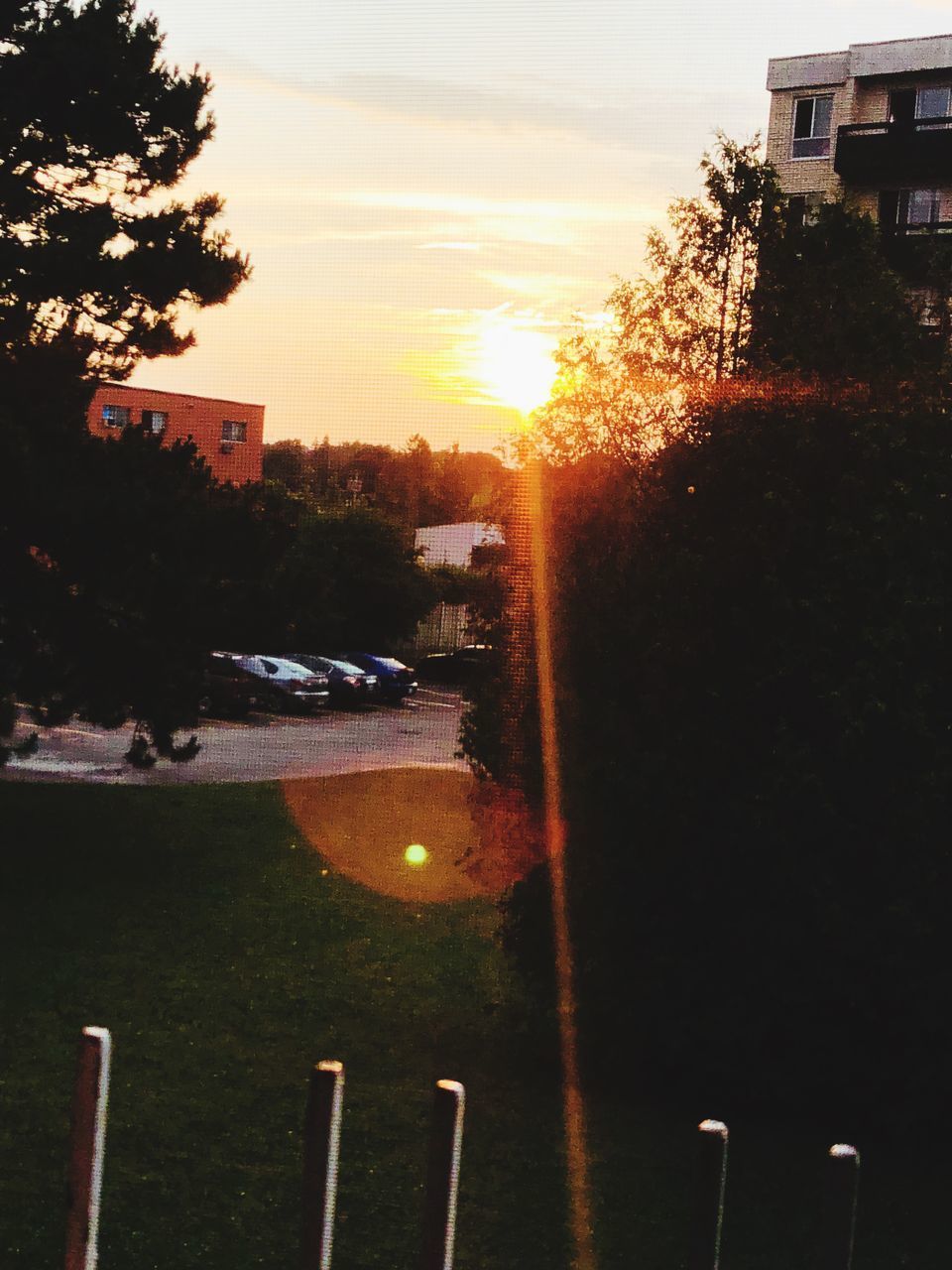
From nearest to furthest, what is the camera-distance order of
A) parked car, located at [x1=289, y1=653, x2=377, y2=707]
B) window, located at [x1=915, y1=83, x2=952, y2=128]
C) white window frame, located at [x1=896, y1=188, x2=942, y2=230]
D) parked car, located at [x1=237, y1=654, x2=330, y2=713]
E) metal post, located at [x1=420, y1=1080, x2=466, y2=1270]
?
1. metal post, located at [x1=420, y1=1080, x2=466, y2=1270]
2. parked car, located at [x1=237, y1=654, x2=330, y2=713]
3. window, located at [x1=915, y1=83, x2=952, y2=128]
4. white window frame, located at [x1=896, y1=188, x2=942, y2=230]
5. parked car, located at [x1=289, y1=653, x2=377, y2=707]

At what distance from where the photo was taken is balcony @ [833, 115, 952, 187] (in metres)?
35.8

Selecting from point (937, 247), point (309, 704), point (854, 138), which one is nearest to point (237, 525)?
point (937, 247)

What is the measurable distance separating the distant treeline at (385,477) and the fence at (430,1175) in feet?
149

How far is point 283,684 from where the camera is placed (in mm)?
35031

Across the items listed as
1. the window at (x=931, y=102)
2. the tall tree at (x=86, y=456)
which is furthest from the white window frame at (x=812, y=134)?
the tall tree at (x=86, y=456)

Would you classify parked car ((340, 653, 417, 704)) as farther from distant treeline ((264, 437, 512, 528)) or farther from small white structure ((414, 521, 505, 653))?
distant treeline ((264, 437, 512, 528))

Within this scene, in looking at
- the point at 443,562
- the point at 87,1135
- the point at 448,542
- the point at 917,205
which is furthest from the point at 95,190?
the point at 448,542

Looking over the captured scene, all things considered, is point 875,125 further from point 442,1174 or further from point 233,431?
point 442,1174

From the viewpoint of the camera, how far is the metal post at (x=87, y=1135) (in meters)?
2.38

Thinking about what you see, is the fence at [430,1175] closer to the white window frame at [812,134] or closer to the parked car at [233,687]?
the parked car at [233,687]

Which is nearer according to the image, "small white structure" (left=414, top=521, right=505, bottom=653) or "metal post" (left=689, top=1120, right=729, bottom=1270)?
"metal post" (left=689, top=1120, right=729, bottom=1270)

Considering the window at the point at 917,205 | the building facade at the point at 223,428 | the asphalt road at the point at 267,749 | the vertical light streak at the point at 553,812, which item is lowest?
the asphalt road at the point at 267,749

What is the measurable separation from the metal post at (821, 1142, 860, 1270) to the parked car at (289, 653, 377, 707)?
3554 cm

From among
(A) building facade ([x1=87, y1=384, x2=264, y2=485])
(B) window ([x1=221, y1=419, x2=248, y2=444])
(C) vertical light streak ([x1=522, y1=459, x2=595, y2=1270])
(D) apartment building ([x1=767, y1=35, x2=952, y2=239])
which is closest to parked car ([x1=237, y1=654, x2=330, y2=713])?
(D) apartment building ([x1=767, y1=35, x2=952, y2=239])
